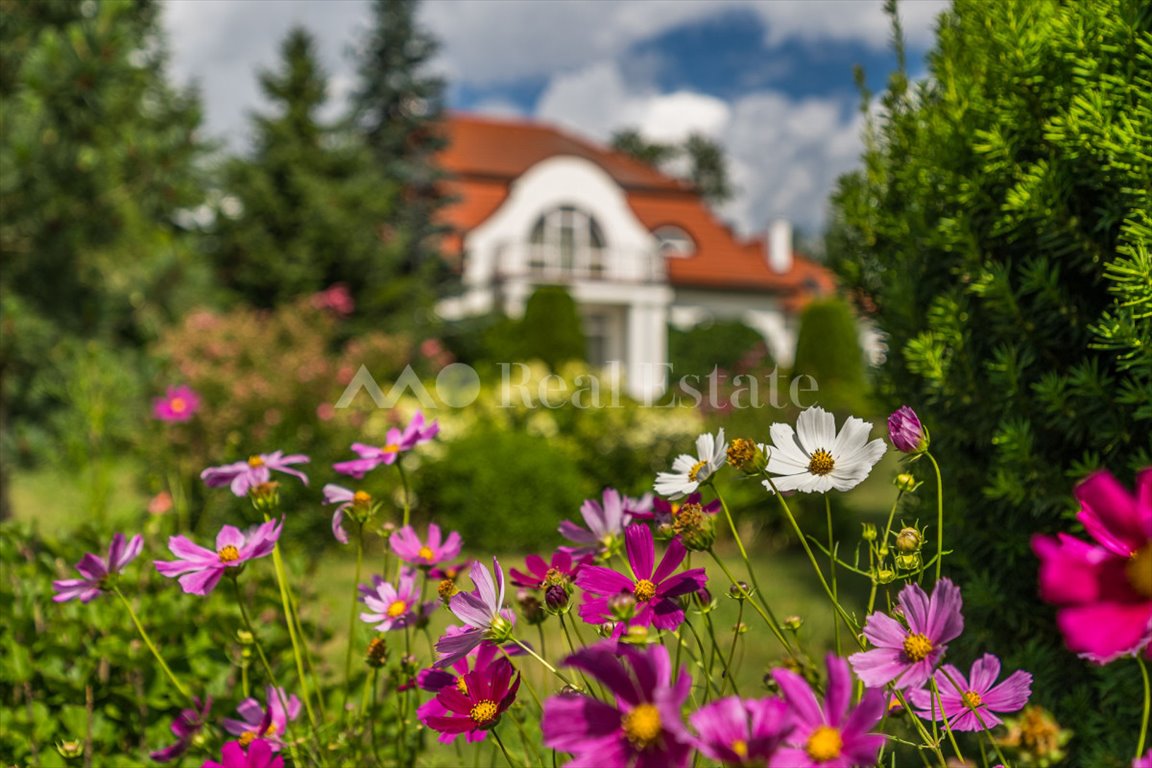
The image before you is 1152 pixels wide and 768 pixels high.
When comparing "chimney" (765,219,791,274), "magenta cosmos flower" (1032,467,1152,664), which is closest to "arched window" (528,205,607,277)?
"chimney" (765,219,791,274)

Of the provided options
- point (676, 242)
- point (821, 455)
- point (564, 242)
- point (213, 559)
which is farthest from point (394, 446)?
point (676, 242)

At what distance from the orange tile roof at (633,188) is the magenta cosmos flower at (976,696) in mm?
21983

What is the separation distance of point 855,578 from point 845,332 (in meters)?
13.1

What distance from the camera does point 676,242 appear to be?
2538cm

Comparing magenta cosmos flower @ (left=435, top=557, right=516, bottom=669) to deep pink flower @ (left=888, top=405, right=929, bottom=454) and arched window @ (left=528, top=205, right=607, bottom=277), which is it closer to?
deep pink flower @ (left=888, top=405, right=929, bottom=454)

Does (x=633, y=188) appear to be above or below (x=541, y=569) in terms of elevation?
above

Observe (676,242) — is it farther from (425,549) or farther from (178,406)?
(425,549)

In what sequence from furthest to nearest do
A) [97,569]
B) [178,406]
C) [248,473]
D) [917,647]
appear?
[178,406], [248,473], [97,569], [917,647]

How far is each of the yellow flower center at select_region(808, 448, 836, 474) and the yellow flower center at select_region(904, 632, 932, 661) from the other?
22 cm

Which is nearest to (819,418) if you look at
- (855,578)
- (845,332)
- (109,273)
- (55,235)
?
(855,578)

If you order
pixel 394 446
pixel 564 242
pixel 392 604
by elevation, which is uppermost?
pixel 564 242

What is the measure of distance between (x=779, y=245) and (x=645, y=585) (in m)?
28.3

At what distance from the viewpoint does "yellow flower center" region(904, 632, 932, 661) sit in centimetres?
89

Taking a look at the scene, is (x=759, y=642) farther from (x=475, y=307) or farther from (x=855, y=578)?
(x=475, y=307)
